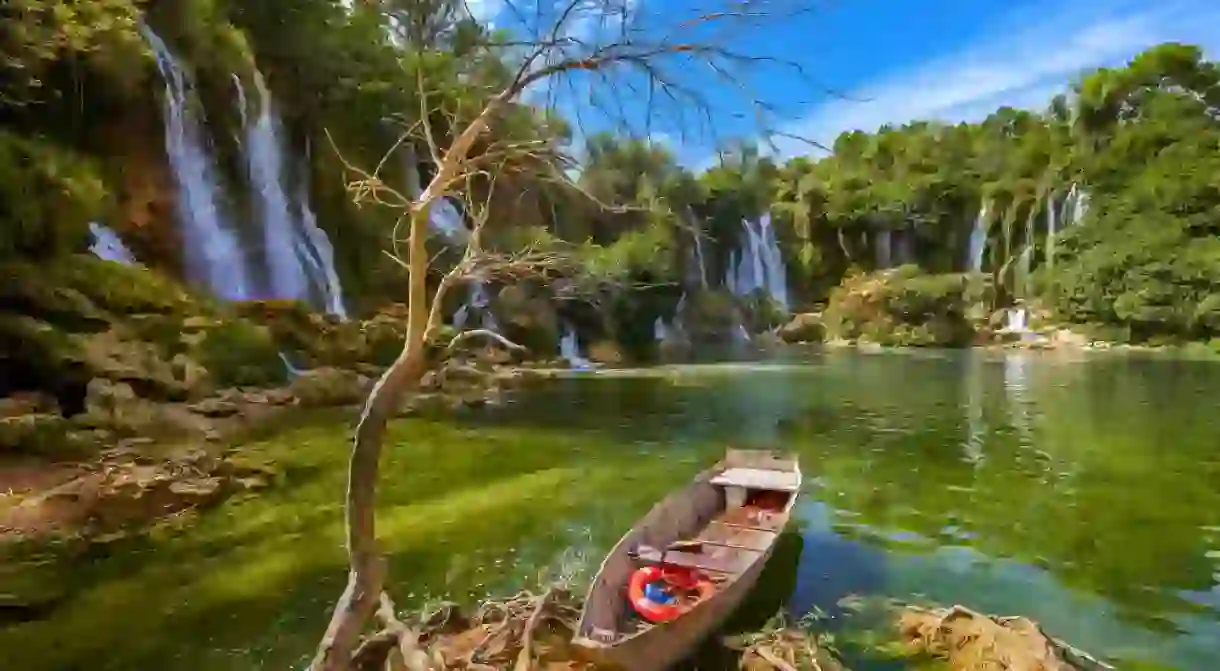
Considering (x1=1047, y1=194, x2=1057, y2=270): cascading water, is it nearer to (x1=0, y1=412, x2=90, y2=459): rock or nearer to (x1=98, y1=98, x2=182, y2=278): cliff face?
(x1=98, y1=98, x2=182, y2=278): cliff face

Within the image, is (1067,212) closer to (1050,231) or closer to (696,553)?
(1050,231)

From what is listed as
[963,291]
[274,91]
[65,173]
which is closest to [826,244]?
[963,291]

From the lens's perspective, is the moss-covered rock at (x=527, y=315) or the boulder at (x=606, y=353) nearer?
the moss-covered rock at (x=527, y=315)

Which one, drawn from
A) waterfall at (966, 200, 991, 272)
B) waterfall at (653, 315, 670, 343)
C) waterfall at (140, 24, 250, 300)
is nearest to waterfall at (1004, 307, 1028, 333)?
waterfall at (966, 200, 991, 272)

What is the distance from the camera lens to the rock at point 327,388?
15.2 m

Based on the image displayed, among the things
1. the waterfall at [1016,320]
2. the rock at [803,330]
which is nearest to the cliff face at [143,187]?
the rock at [803,330]

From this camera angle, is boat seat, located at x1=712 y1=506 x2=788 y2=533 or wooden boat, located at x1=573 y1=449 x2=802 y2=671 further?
boat seat, located at x1=712 y1=506 x2=788 y2=533

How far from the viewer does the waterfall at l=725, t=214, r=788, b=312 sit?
39.5m

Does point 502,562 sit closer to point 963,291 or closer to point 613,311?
point 613,311

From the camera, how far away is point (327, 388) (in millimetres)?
15602

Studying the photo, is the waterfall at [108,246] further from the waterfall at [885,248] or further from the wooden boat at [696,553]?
the waterfall at [885,248]

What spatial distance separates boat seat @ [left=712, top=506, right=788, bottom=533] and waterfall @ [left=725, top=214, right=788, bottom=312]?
3151 centimetres

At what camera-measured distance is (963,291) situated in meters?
36.2

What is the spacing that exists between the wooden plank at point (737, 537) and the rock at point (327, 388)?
1022cm
